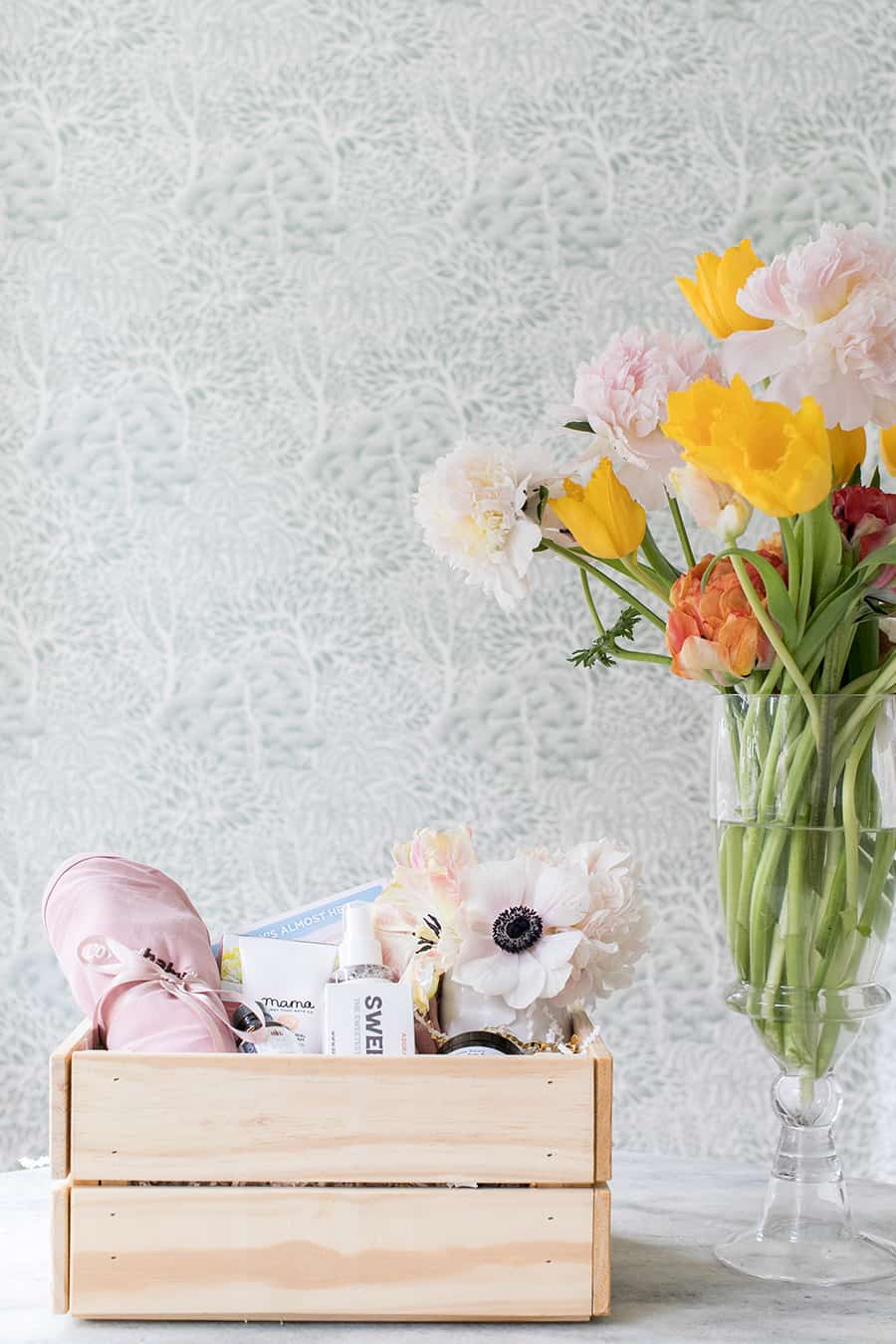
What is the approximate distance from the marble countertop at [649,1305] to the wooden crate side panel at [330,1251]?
0.04 ft

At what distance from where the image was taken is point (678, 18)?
5.04ft

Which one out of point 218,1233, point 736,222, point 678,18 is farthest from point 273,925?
point 678,18

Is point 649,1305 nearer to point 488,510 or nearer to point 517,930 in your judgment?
point 517,930

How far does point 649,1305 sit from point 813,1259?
0.38 ft

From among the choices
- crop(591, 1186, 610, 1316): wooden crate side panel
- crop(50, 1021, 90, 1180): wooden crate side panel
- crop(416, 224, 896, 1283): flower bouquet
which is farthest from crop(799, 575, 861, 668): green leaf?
crop(50, 1021, 90, 1180): wooden crate side panel

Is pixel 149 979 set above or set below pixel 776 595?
below

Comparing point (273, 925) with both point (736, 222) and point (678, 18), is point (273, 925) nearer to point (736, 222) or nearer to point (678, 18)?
point (736, 222)

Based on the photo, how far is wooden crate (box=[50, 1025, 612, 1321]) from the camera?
29.5 inches

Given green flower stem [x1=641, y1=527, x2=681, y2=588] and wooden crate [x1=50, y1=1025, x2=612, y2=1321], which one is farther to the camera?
green flower stem [x1=641, y1=527, x2=681, y2=588]

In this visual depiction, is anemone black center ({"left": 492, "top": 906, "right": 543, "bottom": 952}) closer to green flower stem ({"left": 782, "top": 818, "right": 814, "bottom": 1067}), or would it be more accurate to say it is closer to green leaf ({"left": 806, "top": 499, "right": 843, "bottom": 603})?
green flower stem ({"left": 782, "top": 818, "right": 814, "bottom": 1067})

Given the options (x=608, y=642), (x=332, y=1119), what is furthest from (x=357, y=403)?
(x=332, y=1119)

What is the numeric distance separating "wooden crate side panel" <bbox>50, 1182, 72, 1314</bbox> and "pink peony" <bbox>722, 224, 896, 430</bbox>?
1.98 feet

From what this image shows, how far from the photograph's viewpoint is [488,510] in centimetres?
82

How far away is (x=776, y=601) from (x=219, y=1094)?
16.8 inches
